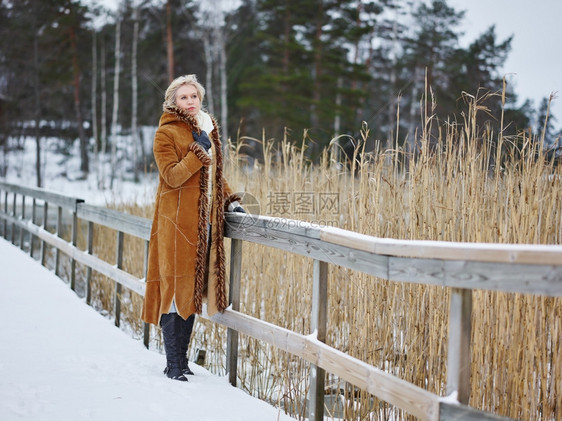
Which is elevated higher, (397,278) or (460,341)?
(397,278)

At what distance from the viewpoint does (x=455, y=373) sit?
174 cm

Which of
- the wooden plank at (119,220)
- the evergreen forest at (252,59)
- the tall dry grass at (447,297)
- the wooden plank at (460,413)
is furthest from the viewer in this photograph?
the evergreen forest at (252,59)

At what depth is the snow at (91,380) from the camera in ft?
8.12

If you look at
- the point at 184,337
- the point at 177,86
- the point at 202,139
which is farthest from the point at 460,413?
the point at 177,86

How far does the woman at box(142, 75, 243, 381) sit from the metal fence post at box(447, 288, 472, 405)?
1.45m

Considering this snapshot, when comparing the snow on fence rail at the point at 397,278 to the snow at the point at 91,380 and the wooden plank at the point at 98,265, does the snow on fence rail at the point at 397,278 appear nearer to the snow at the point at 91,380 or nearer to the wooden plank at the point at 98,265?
the snow at the point at 91,380

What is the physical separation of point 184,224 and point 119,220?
1401mm

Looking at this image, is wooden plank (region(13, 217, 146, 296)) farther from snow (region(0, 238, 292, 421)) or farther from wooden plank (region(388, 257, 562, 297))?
wooden plank (region(388, 257, 562, 297))

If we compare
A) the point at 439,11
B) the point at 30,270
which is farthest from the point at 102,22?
the point at 30,270

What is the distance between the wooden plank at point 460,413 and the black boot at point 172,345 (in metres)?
1.54

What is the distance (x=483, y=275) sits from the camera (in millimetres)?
1646

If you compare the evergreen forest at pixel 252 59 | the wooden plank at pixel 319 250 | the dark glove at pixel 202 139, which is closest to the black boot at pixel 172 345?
the wooden plank at pixel 319 250

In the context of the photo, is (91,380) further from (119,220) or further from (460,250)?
(460,250)

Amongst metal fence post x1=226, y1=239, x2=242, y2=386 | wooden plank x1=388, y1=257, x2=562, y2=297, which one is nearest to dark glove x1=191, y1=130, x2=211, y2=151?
metal fence post x1=226, y1=239, x2=242, y2=386
